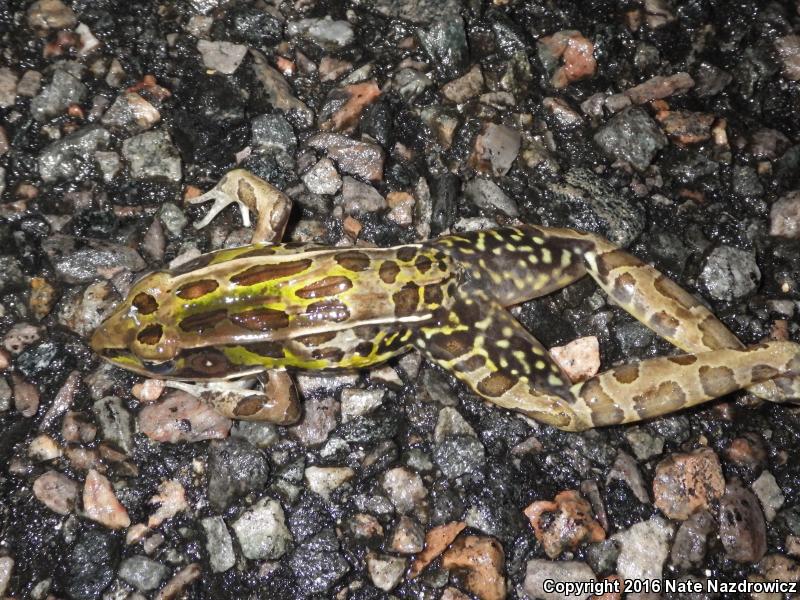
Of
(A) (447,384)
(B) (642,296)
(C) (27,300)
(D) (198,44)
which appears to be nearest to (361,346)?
(A) (447,384)

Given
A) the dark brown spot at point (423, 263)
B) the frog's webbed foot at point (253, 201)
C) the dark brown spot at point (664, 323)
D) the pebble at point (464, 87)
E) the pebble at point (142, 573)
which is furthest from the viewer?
the pebble at point (464, 87)

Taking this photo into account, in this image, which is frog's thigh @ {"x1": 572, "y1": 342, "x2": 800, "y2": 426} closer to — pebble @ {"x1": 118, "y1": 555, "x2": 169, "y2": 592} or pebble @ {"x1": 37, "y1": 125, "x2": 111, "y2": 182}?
pebble @ {"x1": 118, "y1": 555, "x2": 169, "y2": 592}

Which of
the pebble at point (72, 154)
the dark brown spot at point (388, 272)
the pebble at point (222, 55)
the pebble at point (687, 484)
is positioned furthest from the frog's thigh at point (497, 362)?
the pebble at point (72, 154)

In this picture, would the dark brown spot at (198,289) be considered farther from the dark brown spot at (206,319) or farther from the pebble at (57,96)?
the pebble at (57,96)

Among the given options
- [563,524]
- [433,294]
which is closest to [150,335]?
[433,294]

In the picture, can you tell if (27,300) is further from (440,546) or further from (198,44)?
(440,546)

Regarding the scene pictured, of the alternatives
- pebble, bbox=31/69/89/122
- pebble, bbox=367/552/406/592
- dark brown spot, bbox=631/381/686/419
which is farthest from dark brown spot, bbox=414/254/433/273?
pebble, bbox=31/69/89/122

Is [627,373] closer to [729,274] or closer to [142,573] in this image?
[729,274]
